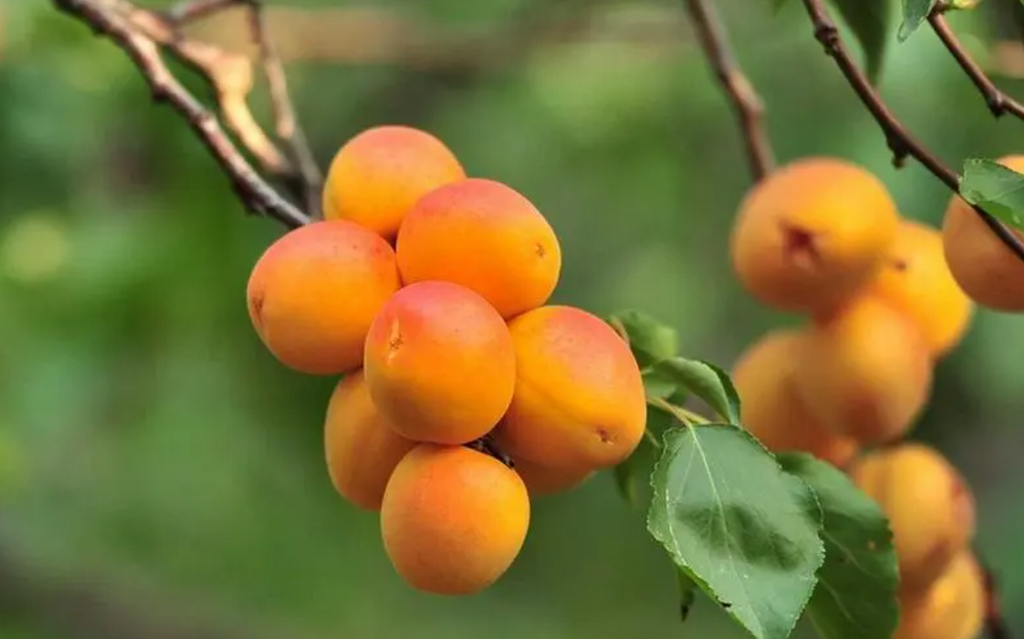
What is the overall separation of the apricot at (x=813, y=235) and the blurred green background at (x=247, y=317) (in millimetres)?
613

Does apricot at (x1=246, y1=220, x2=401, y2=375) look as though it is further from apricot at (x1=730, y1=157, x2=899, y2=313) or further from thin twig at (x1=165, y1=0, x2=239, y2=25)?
thin twig at (x1=165, y1=0, x2=239, y2=25)

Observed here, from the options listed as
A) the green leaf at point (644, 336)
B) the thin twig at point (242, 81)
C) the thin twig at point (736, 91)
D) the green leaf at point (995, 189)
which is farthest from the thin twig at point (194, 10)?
the green leaf at point (995, 189)

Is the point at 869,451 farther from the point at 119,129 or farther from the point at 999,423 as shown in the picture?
the point at 999,423

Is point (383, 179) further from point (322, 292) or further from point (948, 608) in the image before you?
point (948, 608)

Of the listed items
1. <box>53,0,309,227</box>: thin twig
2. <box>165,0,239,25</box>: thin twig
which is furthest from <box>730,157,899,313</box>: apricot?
<box>165,0,239,25</box>: thin twig

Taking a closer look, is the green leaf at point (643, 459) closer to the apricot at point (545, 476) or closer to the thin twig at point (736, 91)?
the apricot at point (545, 476)

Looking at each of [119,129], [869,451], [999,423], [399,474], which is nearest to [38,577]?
[119,129]

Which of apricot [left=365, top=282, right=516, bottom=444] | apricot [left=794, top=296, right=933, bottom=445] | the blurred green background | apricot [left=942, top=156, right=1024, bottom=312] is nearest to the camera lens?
apricot [left=365, top=282, right=516, bottom=444]

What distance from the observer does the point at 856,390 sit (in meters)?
0.70

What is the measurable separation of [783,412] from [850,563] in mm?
139

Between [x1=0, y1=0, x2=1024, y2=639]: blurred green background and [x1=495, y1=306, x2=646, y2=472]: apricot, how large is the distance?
847 millimetres

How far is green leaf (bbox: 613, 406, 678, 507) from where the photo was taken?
23.3 inches

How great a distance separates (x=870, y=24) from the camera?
73 cm

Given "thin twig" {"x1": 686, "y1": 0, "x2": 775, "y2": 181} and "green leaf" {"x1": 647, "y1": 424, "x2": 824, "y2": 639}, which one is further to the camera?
"thin twig" {"x1": 686, "y1": 0, "x2": 775, "y2": 181}
